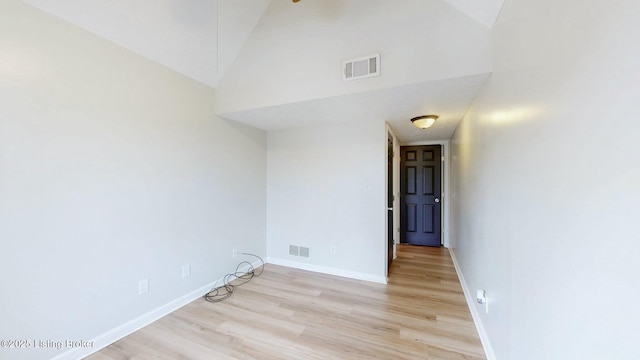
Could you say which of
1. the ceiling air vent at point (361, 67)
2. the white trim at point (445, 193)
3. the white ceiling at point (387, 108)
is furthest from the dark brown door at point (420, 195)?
the ceiling air vent at point (361, 67)

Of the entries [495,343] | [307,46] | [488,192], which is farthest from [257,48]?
[495,343]

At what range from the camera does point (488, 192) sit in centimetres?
181

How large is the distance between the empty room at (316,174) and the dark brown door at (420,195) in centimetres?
137

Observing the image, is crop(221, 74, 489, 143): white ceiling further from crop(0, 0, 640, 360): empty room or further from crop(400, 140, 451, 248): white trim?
crop(400, 140, 451, 248): white trim

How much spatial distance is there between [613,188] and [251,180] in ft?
11.0

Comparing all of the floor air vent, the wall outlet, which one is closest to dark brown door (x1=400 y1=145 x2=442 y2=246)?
the floor air vent

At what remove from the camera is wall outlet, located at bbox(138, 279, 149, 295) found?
2127 mm

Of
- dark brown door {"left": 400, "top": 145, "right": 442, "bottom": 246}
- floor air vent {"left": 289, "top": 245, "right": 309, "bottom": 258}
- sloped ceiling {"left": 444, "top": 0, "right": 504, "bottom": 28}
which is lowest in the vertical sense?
floor air vent {"left": 289, "top": 245, "right": 309, "bottom": 258}

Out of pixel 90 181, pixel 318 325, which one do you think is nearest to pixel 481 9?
pixel 318 325

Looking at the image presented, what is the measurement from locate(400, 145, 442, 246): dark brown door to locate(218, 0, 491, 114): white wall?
3.13m

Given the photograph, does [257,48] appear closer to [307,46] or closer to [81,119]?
[307,46]

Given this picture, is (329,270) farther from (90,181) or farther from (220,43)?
(220,43)

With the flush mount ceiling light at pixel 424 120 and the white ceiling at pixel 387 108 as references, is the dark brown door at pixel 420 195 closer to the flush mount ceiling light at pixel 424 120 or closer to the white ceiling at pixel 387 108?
the white ceiling at pixel 387 108

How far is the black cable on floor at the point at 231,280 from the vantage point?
268cm
